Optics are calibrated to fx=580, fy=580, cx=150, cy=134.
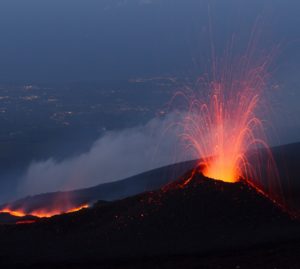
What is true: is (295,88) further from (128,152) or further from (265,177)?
(265,177)

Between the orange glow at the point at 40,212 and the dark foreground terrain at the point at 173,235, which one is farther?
the orange glow at the point at 40,212

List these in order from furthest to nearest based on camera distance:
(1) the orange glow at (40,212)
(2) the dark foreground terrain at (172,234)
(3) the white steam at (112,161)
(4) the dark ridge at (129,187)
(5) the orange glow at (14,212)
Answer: (3) the white steam at (112,161), (5) the orange glow at (14,212), (4) the dark ridge at (129,187), (1) the orange glow at (40,212), (2) the dark foreground terrain at (172,234)

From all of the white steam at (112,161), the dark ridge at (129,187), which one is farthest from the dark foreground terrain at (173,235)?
the white steam at (112,161)

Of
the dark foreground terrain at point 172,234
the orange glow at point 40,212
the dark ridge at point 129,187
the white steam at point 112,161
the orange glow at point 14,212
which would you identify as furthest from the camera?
the white steam at point 112,161

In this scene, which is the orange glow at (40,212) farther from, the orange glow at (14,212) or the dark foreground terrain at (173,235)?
the dark foreground terrain at (173,235)

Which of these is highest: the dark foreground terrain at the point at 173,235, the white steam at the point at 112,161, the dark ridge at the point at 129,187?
the white steam at the point at 112,161

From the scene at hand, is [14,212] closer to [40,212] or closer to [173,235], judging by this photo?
[40,212]

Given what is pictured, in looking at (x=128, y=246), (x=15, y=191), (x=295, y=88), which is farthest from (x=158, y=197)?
(x=295, y=88)

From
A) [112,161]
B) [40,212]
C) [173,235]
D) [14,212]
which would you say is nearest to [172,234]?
[173,235]
